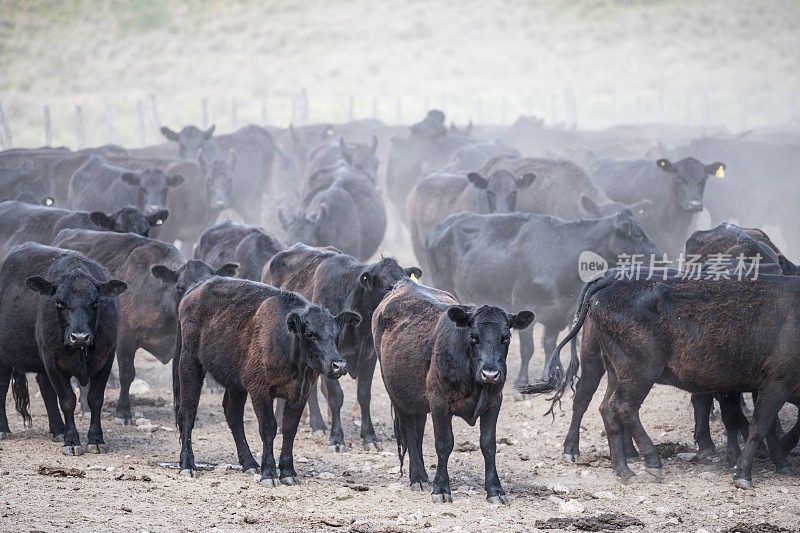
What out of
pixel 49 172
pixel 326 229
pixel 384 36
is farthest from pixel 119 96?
pixel 326 229

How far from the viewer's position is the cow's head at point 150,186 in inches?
675

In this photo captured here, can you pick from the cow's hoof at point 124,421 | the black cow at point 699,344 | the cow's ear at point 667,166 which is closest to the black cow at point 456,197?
the cow's ear at point 667,166

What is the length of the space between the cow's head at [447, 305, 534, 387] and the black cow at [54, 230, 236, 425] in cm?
362

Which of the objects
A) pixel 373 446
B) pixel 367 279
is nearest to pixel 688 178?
pixel 367 279

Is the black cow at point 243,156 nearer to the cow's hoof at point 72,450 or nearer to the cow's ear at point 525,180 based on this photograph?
the cow's ear at point 525,180

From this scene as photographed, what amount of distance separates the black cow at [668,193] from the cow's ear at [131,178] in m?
8.72

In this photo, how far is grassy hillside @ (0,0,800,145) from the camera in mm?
56031

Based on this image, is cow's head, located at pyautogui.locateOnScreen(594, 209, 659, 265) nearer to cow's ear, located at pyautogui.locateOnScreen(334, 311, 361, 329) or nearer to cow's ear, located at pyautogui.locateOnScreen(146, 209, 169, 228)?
cow's ear, located at pyautogui.locateOnScreen(334, 311, 361, 329)

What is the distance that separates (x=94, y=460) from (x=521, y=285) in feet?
20.2

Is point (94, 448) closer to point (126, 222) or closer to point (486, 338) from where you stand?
point (486, 338)

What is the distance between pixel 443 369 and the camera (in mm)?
7461

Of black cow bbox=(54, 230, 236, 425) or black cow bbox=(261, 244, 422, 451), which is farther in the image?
black cow bbox=(54, 230, 236, 425)

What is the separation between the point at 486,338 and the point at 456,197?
10.2 metres

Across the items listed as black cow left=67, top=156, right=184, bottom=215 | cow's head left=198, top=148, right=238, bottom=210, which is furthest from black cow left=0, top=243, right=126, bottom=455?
cow's head left=198, top=148, right=238, bottom=210
